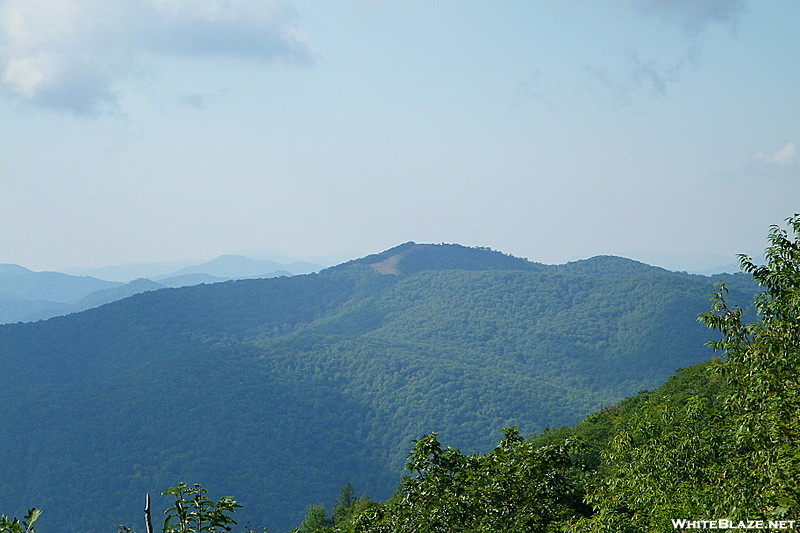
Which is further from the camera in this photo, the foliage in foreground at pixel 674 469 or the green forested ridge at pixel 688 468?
the green forested ridge at pixel 688 468

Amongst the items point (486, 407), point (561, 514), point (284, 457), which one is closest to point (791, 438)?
point (561, 514)

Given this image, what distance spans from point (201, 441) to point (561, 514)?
182588 mm

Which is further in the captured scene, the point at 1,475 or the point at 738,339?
the point at 1,475

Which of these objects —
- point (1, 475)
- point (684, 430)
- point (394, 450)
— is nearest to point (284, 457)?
point (394, 450)

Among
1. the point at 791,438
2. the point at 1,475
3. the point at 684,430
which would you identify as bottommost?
the point at 1,475

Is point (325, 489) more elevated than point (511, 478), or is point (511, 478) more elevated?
point (511, 478)

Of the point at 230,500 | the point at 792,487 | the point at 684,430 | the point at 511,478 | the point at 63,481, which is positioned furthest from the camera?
the point at 63,481

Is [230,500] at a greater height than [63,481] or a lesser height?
greater

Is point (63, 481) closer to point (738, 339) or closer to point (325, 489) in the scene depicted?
point (325, 489)

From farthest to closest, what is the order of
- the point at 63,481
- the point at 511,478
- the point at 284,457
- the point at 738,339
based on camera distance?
the point at 284,457 → the point at 63,481 → the point at 511,478 → the point at 738,339

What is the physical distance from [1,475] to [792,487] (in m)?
201

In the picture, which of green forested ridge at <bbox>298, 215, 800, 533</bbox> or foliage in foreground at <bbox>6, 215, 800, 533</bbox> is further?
green forested ridge at <bbox>298, 215, 800, 533</bbox>

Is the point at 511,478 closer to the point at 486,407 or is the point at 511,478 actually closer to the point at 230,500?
the point at 230,500

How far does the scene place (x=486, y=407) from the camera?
200 m
